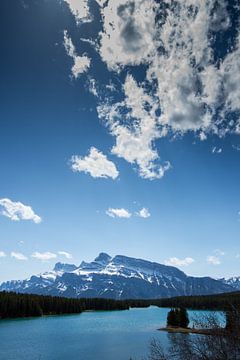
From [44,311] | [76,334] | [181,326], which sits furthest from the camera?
[44,311]

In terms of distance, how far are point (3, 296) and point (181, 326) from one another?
7604 cm

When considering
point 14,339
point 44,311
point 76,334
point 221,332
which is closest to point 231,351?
point 221,332

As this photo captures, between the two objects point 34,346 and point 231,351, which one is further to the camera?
point 34,346

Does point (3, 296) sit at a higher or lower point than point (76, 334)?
higher

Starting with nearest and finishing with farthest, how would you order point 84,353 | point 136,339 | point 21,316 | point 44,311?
1. point 84,353
2. point 136,339
3. point 21,316
4. point 44,311

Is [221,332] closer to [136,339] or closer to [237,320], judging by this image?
[237,320]

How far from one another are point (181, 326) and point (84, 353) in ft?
167

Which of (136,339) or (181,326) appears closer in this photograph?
(136,339)

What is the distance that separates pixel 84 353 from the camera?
6506cm

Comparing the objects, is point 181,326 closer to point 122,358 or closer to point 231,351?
point 122,358

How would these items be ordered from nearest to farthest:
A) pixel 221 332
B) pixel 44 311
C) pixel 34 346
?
pixel 221 332 → pixel 34 346 → pixel 44 311

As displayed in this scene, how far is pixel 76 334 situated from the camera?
312 feet

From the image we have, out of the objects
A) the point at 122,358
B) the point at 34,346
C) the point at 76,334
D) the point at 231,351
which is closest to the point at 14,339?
the point at 34,346

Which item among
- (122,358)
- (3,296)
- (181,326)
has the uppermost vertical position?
(3,296)
